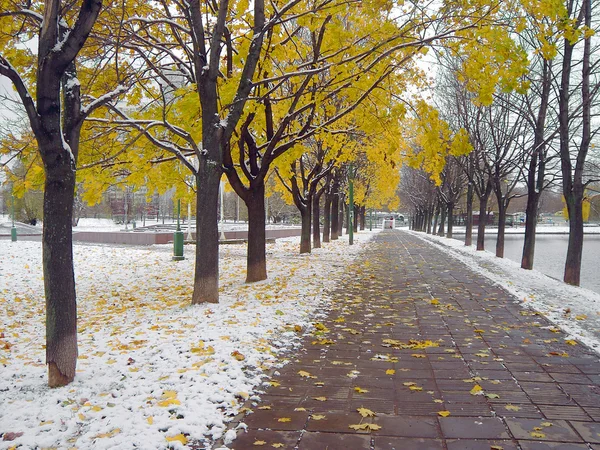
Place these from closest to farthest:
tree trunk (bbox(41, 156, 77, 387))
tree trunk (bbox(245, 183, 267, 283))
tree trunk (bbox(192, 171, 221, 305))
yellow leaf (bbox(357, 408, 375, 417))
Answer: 1. yellow leaf (bbox(357, 408, 375, 417))
2. tree trunk (bbox(41, 156, 77, 387))
3. tree trunk (bbox(192, 171, 221, 305))
4. tree trunk (bbox(245, 183, 267, 283))

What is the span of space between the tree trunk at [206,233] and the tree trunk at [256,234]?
2.67 meters

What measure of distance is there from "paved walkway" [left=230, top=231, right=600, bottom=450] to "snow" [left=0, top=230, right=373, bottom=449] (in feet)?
1.30

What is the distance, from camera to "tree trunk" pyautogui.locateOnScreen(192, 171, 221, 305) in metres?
7.28

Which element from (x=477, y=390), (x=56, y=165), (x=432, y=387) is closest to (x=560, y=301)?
(x=477, y=390)

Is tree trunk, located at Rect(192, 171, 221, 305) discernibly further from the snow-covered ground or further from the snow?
the snow-covered ground

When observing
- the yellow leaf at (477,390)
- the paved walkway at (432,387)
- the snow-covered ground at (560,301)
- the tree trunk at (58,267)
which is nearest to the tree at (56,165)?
the tree trunk at (58,267)

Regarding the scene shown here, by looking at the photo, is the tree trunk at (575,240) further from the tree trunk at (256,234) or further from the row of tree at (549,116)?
the tree trunk at (256,234)

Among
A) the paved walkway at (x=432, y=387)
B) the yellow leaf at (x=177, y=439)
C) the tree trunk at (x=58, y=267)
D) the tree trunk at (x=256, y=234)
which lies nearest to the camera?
the yellow leaf at (x=177, y=439)

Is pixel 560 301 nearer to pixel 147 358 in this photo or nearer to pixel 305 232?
pixel 147 358

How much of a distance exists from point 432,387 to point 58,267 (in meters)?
3.52

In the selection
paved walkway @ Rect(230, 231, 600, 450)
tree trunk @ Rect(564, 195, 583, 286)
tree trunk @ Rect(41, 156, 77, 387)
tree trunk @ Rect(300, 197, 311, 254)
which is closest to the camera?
paved walkway @ Rect(230, 231, 600, 450)

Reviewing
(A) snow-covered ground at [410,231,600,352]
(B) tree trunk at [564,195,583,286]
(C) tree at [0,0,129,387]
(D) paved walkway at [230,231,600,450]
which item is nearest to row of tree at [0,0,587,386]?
(C) tree at [0,0,129,387]

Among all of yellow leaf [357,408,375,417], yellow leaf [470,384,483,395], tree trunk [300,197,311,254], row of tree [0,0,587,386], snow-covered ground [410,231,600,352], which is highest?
row of tree [0,0,587,386]

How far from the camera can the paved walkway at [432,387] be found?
3227 mm
